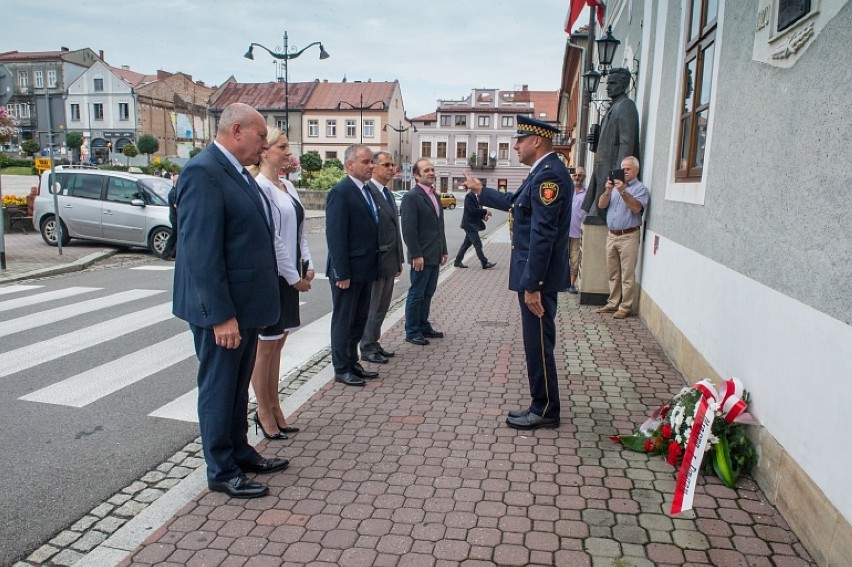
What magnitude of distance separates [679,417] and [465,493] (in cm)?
145

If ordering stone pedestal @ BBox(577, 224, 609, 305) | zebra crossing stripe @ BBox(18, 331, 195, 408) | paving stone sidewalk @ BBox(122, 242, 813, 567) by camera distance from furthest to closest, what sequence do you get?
1. stone pedestal @ BBox(577, 224, 609, 305)
2. zebra crossing stripe @ BBox(18, 331, 195, 408)
3. paving stone sidewalk @ BBox(122, 242, 813, 567)

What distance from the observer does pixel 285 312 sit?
425 centimetres

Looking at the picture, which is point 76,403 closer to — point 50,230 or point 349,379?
point 349,379

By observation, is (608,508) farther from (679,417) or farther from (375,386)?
(375,386)

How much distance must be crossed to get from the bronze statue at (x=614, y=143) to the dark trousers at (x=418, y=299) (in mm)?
2960

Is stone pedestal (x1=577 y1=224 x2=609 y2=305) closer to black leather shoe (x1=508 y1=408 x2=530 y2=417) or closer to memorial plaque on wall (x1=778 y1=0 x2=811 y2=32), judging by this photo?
black leather shoe (x1=508 y1=408 x2=530 y2=417)

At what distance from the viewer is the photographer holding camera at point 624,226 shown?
7.89 metres

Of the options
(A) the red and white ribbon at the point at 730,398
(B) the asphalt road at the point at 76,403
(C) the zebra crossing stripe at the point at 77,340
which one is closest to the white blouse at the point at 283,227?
(B) the asphalt road at the point at 76,403

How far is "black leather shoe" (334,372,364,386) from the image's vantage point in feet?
17.9

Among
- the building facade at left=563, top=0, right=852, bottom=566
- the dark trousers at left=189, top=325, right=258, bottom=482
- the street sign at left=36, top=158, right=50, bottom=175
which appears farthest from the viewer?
the street sign at left=36, top=158, right=50, bottom=175

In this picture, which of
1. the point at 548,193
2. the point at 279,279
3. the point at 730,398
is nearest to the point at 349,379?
the point at 279,279

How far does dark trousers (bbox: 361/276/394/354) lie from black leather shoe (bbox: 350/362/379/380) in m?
0.59

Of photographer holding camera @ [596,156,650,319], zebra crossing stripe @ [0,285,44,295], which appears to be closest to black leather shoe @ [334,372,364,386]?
photographer holding camera @ [596,156,650,319]

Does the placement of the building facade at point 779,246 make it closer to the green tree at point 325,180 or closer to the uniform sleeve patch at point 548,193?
the uniform sleeve patch at point 548,193
